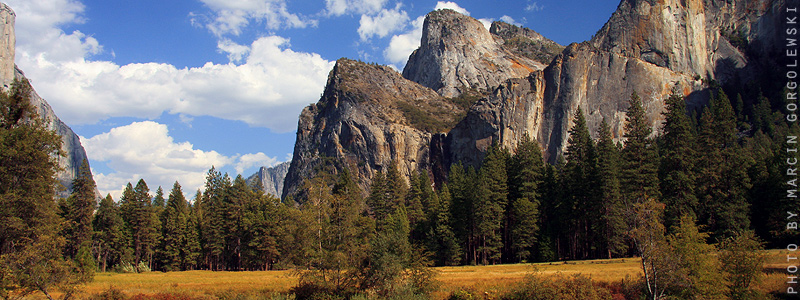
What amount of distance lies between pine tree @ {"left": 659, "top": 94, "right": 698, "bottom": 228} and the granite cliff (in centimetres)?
5710

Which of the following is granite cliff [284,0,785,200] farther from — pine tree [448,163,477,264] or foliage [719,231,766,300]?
foliage [719,231,766,300]

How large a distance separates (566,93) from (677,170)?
209 feet

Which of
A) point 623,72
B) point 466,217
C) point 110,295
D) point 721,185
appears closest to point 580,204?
point 721,185

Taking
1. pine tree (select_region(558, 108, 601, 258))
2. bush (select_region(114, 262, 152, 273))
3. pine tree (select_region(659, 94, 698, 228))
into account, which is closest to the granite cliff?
pine tree (select_region(558, 108, 601, 258))

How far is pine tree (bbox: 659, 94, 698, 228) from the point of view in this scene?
4272 centimetres

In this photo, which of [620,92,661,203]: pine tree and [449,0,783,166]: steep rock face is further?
[449,0,783,166]: steep rock face

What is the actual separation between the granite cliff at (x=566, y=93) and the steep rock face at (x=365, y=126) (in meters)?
0.34

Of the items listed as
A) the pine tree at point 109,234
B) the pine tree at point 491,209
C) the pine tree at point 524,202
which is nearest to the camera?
the pine tree at point 524,202

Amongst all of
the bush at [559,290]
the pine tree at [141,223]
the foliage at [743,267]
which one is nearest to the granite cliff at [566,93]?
the pine tree at [141,223]

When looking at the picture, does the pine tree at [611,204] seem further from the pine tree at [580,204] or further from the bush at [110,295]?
the bush at [110,295]

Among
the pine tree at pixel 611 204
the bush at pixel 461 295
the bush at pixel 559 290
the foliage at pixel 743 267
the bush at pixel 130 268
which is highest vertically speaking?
the pine tree at pixel 611 204

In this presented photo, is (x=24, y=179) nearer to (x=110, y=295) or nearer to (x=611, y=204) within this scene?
(x=110, y=295)

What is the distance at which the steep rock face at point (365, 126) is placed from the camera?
5177 inches

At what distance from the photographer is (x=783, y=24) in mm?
116438
